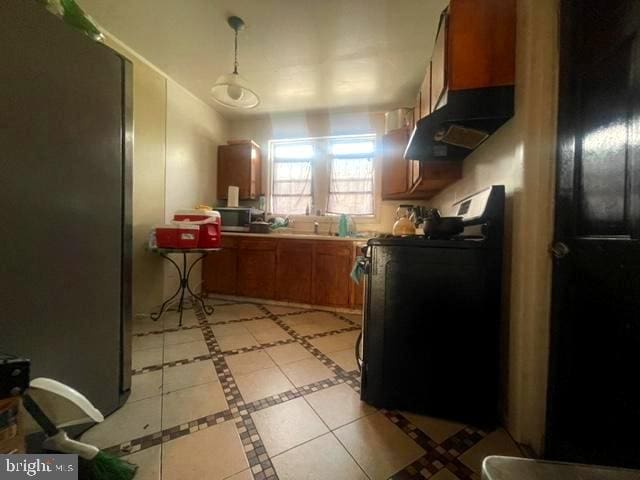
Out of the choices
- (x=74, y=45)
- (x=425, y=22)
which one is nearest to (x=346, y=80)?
(x=425, y=22)

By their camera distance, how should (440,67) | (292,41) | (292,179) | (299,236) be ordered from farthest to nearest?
1. (292,179)
2. (299,236)
3. (292,41)
4. (440,67)

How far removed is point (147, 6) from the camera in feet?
5.96

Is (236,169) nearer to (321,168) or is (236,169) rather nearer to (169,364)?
(321,168)

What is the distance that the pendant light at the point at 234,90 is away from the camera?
5.84 ft

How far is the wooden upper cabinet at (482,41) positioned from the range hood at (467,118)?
5 cm

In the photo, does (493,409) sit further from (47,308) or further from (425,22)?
(425,22)

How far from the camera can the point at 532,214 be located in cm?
96

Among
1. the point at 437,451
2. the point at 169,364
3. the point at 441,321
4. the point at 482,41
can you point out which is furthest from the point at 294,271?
the point at 482,41

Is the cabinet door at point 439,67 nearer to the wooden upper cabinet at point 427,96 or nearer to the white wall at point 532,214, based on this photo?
the wooden upper cabinet at point 427,96

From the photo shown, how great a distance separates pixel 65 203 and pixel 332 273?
226 cm

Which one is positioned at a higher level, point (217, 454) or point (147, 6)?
point (147, 6)

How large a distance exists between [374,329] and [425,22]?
7.74ft

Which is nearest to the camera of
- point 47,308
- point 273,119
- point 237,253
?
point 47,308

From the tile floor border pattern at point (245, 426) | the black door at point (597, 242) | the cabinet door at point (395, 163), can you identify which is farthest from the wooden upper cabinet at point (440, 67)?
the tile floor border pattern at point (245, 426)
